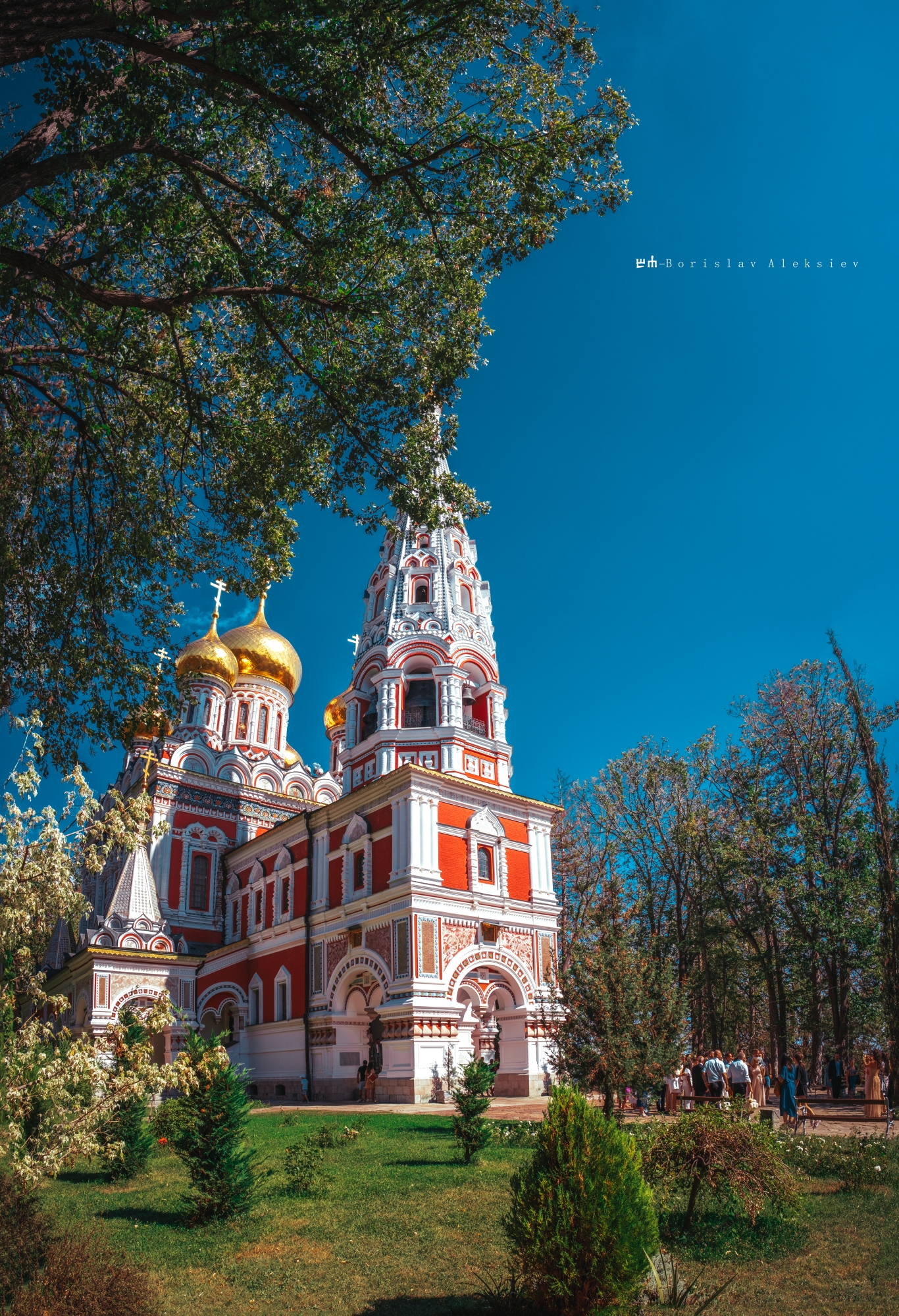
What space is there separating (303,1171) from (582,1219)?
17.6ft

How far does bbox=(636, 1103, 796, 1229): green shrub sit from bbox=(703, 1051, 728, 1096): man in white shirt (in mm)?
9088

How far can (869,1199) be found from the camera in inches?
326

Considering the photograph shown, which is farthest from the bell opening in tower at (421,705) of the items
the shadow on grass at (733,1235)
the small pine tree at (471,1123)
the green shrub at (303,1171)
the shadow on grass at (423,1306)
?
the shadow on grass at (423,1306)

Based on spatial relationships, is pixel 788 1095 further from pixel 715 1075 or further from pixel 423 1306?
pixel 423 1306

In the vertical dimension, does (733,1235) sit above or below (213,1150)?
below

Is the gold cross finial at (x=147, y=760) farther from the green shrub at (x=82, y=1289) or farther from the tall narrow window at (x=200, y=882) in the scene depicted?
the green shrub at (x=82, y=1289)

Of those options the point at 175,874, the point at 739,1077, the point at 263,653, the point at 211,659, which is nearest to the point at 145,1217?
the point at 739,1077

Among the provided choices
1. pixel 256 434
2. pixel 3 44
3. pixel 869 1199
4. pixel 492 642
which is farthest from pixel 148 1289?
pixel 492 642

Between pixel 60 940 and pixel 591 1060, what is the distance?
33231 mm

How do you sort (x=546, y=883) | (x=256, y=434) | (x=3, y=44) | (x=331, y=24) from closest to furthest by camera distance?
1. (x=3, y=44)
2. (x=331, y=24)
3. (x=256, y=434)
4. (x=546, y=883)

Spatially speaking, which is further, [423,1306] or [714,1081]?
[714,1081]

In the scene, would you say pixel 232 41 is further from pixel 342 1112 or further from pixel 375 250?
pixel 342 1112

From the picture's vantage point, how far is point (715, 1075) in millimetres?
15750

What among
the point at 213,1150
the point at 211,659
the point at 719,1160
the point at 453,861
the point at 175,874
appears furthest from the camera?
the point at 211,659
